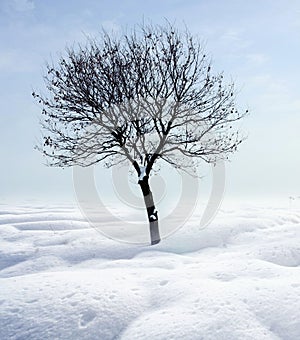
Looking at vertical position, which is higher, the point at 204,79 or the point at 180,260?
the point at 204,79

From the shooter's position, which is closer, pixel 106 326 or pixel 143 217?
pixel 106 326

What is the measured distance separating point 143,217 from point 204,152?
465 inches

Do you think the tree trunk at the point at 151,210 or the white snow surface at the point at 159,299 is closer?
the white snow surface at the point at 159,299

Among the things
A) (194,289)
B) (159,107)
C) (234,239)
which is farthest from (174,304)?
(159,107)

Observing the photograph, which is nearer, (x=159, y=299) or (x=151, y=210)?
(x=159, y=299)

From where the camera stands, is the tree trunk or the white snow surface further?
the tree trunk

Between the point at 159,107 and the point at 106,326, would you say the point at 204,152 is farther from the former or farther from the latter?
the point at 106,326

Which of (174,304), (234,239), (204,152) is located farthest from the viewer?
(204,152)

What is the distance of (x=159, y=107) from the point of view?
1484 centimetres

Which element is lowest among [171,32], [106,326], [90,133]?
[106,326]

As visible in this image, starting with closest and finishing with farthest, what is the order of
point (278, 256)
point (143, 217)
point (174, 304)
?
point (174, 304), point (278, 256), point (143, 217)

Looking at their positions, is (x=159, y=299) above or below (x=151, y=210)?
below

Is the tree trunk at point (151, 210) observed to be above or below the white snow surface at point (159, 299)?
above

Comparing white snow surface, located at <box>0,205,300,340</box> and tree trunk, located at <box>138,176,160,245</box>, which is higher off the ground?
tree trunk, located at <box>138,176,160,245</box>
